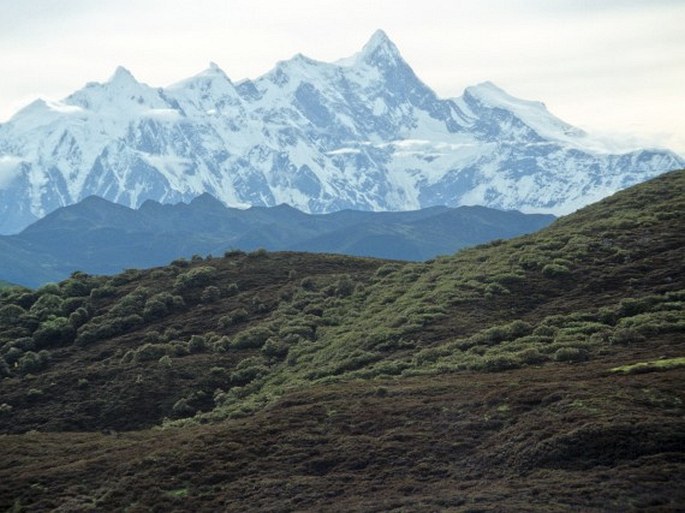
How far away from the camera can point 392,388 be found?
5653 centimetres

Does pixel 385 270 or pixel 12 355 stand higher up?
pixel 385 270

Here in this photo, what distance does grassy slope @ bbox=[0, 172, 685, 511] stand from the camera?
41.8 m

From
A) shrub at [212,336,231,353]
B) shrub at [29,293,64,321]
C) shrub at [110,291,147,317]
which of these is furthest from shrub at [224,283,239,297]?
shrub at [212,336,231,353]

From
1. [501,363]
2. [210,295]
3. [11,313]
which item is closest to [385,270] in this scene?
[210,295]

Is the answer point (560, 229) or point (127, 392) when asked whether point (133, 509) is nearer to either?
point (127, 392)

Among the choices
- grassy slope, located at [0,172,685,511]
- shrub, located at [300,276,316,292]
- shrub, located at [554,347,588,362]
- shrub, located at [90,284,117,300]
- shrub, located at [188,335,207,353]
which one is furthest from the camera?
shrub, located at [90,284,117,300]

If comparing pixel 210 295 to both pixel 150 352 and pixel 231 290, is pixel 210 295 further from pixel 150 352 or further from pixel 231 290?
pixel 150 352

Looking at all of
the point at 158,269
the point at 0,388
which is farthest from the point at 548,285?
the point at 158,269

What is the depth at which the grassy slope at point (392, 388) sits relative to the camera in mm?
41750

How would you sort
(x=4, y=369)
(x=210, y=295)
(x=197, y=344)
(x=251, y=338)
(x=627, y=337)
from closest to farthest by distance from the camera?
(x=627, y=337), (x=251, y=338), (x=197, y=344), (x=4, y=369), (x=210, y=295)

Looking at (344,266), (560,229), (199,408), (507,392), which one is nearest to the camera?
(507,392)

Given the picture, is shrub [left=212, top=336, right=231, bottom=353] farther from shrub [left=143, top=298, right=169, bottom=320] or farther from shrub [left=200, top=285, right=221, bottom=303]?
shrub [left=200, top=285, right=221, bottom=303]

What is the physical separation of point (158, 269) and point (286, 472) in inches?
2509

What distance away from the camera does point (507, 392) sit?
49.7 metres
